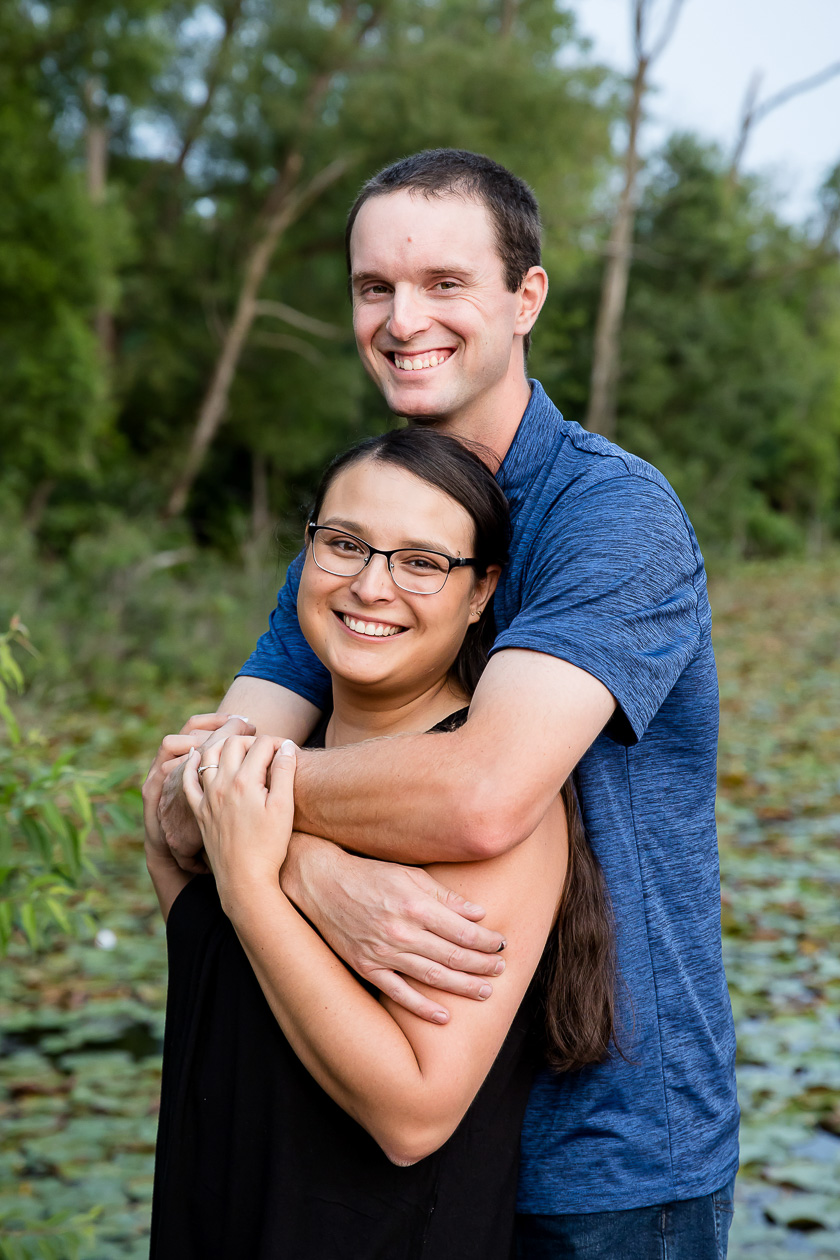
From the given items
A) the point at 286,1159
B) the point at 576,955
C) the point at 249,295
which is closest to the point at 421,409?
the point at 576,955

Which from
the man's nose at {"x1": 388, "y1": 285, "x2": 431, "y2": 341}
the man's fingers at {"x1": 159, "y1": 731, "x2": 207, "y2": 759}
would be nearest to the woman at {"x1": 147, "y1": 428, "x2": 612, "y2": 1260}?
the man's fingers at {"x1": 159, "y1": 731, "x2": 207, "y2": 759}

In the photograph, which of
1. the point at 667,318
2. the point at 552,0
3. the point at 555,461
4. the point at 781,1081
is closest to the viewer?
the point at 555,461

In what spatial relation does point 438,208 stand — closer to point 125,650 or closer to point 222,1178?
point 222,1178

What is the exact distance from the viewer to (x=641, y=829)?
5.24ft

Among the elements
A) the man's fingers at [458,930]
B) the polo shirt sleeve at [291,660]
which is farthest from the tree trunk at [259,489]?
the man's fingers at [458,930]

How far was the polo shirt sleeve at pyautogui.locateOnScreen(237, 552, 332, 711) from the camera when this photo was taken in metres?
2.03

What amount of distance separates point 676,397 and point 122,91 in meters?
15.6

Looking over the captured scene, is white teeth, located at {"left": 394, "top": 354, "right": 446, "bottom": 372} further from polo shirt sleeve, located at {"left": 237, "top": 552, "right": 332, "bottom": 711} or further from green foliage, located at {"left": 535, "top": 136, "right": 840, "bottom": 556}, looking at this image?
green foliage, located at {"left": 535, "top": 136, "right": 840, "bottom": 556}

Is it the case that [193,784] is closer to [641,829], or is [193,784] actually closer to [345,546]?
[345,546]

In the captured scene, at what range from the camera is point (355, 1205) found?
1455 millimetres

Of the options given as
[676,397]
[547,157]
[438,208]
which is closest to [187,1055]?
[438,208]

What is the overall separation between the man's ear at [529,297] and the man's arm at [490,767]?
30.5 inches

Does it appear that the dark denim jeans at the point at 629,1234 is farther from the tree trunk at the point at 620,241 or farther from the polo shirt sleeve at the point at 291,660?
the tree trunk at the point at 620,241

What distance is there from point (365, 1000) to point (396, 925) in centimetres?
9
